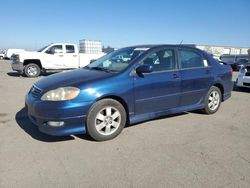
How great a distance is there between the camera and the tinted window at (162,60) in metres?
4.71

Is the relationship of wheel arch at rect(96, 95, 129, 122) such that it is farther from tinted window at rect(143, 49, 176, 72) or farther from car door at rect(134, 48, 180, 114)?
tinted window at rect(143, 49, 176, 72)

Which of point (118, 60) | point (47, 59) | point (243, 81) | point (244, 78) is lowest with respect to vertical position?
point (243, 81)

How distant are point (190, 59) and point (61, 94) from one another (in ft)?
9.74

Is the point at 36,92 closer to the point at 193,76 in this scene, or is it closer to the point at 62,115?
the point at 62,115

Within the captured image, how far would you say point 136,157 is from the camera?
356cm

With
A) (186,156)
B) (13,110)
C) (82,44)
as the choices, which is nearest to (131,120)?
(186,156)

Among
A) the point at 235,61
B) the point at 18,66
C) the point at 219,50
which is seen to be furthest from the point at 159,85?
the point at 219,50

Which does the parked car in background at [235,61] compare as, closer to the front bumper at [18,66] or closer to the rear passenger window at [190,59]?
the front bumper at [18,66]

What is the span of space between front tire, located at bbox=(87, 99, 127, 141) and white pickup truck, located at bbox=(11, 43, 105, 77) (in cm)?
1055

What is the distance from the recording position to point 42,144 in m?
3.95

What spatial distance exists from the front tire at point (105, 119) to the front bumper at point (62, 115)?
4.9 inches

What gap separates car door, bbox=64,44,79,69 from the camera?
1427cm

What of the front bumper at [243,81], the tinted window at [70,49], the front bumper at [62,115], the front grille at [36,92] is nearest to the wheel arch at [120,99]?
the front bumper at [62,115]

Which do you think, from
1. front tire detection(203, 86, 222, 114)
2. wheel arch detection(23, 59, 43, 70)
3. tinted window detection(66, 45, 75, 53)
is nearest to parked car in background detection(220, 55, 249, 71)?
tinted window detection(66, 45, 75, 53)
